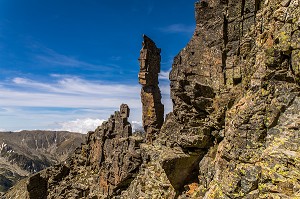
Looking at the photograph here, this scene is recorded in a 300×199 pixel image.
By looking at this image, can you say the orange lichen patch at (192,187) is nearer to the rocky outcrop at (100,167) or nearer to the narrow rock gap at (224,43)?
the narrow rock gap at (224,43)

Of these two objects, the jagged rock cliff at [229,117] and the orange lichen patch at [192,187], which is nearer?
the jagged rock cliff at [229,117]

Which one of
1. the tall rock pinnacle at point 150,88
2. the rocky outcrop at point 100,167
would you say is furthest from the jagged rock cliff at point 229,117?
the tall rock pinnacle at point 150,88

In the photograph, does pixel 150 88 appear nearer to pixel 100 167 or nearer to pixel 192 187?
pixel 192 187

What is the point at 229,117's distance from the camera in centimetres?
2712

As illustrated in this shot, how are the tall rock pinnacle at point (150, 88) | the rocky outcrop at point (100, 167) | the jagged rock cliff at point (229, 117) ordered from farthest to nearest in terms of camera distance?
the rocky outcrop at point (100, 167) < the tall rock pinnacle at point (150, 88) < the jagged rock cliff at point (229, 117)

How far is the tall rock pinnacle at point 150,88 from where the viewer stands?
191ft

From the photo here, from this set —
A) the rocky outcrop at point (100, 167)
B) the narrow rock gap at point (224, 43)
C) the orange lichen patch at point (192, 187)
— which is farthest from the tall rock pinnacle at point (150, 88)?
the narrow rock gap at point (224, 43)

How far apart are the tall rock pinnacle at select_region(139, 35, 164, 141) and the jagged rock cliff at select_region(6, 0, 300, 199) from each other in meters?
4.91

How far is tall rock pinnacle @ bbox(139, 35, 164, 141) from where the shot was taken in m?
58.1

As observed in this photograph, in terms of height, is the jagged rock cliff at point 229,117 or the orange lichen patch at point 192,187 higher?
the jagged rock cliff at point 229,117

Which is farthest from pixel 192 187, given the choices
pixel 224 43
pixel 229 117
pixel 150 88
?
pixel 150 88

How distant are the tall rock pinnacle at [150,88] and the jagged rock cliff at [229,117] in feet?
16.1

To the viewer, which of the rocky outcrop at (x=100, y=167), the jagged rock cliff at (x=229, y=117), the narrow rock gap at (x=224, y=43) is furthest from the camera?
the rocky outcrop at (x=100, y=167)

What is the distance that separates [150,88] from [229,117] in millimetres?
33991
